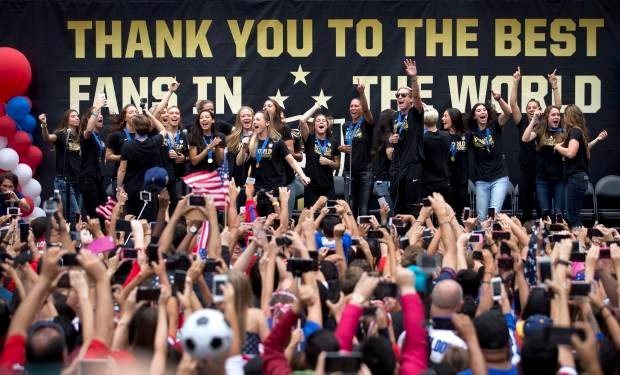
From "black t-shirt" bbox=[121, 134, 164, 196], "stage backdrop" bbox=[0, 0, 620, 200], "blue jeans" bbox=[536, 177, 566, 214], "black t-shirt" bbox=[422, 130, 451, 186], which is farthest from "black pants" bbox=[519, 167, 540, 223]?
"black t-shirt" bbox=[121, 134, 164, 196]

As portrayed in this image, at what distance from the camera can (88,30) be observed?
1573cm

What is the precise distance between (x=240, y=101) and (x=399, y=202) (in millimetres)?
3784

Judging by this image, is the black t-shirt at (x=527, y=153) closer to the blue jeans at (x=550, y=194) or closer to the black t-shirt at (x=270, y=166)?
the blue jeans at (x=550, y=194)

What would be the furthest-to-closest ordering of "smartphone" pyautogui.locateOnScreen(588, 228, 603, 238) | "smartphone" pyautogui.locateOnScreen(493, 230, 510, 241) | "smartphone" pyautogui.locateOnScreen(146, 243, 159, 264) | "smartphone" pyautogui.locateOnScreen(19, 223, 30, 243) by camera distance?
"smartphone" pyautogui.locateOnScreen(588, 228, 603, 238) → "smartphone" pyautogui.locateOnScreen(19, 223, 30, 243) → "smartphone" pyautogui.locateOnScreen(493, 230, 510, 241) → "smartphone" pyautogui.locateOnScreen(146, 243, 159, 264)

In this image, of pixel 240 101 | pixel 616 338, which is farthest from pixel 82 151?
pixel 616 338

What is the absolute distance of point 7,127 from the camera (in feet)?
46.3

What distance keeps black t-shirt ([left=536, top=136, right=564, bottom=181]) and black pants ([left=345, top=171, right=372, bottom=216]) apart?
6.49 feet

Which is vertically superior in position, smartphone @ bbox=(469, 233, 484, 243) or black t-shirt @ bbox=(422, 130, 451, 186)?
black t-shirt @ bbox=(422, 130, 451, 186)

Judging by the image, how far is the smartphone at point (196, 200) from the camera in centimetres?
714

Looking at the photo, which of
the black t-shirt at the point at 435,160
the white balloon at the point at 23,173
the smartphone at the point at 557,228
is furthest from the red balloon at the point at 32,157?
the smartphone at the point at 557,228

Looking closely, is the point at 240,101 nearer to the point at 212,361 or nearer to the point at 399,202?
the point at 399,202

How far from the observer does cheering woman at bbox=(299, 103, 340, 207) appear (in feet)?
44.4

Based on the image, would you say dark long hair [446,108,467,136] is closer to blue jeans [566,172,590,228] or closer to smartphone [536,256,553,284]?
blue jeans [566,172,590,228]

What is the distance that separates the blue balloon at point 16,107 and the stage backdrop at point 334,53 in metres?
0.83
